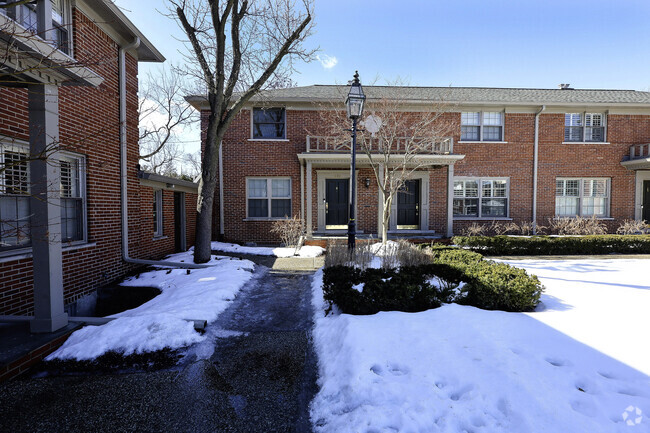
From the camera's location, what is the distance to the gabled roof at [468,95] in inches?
490

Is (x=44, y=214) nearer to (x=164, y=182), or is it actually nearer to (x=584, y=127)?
(x=164, y=182)

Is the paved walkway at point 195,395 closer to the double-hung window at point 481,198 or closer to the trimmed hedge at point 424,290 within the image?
the trimmed hedge at point 424,290

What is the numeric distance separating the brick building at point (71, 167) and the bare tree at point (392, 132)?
19.4 feet

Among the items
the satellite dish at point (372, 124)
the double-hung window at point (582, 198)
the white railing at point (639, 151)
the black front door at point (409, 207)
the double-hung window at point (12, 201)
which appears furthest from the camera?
the double-hung window at point (582, 198)

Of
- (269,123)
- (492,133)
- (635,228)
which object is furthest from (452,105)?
(635,228)

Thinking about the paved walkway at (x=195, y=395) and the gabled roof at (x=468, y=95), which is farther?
the gabled roof at (x=468, y=95)

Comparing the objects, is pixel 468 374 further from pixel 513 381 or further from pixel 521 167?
pixel 521 167

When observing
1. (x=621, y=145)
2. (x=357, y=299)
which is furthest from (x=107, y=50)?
(x=621, y=145)

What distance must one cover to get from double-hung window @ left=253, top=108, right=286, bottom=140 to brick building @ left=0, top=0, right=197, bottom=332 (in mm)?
3904

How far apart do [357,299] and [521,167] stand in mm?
12517

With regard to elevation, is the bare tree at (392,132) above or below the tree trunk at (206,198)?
above

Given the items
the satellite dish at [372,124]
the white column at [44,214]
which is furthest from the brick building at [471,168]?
the white column at [44,214]

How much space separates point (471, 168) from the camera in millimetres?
13172

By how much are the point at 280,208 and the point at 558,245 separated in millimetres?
10067
